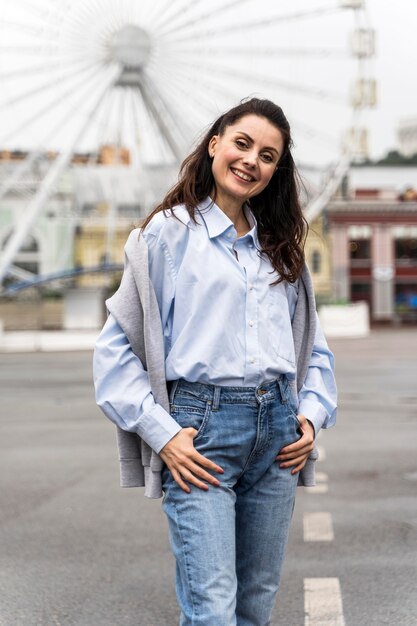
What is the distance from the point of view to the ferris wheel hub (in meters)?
35.5

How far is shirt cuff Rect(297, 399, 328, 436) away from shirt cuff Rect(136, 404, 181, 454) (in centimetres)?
42

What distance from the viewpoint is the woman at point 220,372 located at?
288 centimetres

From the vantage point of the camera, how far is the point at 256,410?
116 inches

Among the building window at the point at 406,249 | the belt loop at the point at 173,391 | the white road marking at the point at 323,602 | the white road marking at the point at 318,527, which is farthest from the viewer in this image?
the building window at the point at 406,249

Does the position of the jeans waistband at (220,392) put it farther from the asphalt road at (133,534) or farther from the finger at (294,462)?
the asphalt road at (133,534)

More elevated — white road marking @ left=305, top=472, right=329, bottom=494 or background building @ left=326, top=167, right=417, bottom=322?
white road marking @ left=305, top=472, right=329, bottom=494

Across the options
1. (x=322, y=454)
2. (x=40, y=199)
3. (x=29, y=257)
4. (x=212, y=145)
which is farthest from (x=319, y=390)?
(x=29, y=257)

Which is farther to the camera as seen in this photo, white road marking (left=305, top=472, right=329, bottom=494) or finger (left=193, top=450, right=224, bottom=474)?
white road marking (left=305, top=472, right=329, bottom=494)

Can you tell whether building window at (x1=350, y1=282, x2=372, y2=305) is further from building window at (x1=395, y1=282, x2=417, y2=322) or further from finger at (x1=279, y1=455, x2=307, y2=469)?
finger at (x1=279, y1=455, x2=307, y2=469)

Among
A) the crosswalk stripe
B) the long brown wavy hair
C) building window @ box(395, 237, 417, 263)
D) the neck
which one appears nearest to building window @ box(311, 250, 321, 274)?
building window @ box(395, 237, 417, 263)

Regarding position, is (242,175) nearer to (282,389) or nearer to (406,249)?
(282,389)

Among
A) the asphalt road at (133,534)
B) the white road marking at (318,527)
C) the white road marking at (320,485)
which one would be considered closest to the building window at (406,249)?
the asphalt road at (133,534)

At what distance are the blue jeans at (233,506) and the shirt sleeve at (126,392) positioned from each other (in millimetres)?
75

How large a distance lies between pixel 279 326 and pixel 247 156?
49cm
